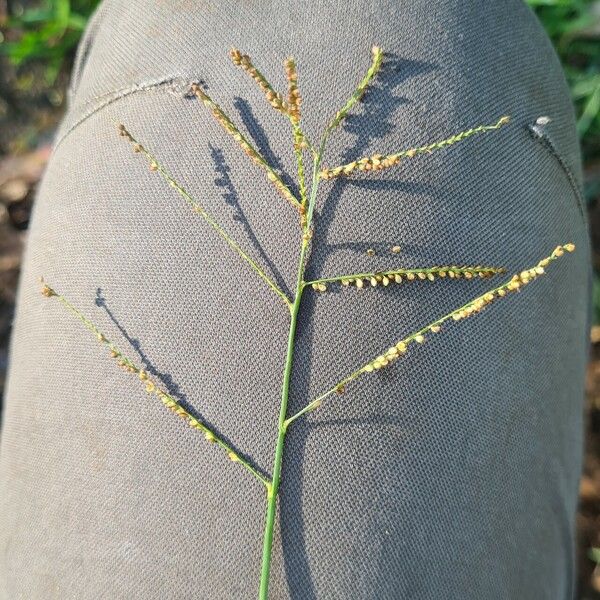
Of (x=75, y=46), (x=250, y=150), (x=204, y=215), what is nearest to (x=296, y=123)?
(x=250, y=150)

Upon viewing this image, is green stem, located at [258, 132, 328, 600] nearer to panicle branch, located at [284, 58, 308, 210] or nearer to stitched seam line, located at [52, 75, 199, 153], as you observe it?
panicle branch, located at [284, 58, 308, 210]

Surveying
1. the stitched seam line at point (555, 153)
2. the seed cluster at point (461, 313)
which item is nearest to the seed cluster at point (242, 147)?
the seed cluster at point (461, 313)

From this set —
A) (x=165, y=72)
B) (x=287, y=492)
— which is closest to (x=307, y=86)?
(x=165, y=72)

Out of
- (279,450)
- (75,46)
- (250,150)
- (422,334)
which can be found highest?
(250,150)

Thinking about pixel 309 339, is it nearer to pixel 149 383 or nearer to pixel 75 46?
pixel 149 383

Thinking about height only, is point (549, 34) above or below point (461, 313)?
above
